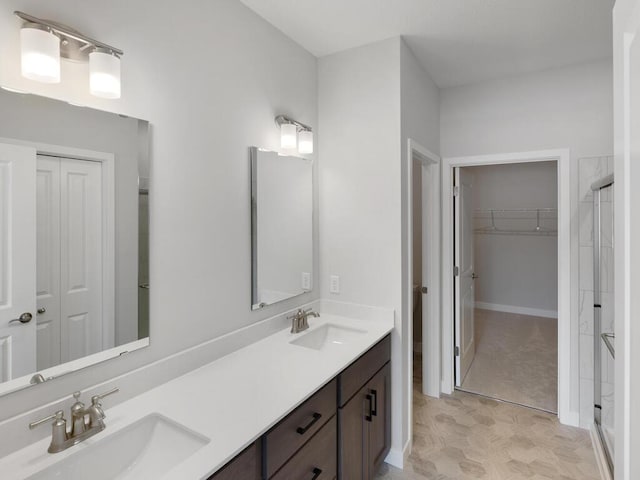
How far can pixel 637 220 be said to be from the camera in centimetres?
64

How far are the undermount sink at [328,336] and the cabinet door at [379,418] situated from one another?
26 cm

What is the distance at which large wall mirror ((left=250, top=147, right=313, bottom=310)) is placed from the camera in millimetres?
1929

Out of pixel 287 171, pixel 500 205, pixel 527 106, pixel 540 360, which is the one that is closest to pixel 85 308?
pixel 287 171

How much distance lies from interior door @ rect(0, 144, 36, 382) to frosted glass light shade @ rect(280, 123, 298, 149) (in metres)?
1.22

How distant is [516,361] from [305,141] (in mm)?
3186

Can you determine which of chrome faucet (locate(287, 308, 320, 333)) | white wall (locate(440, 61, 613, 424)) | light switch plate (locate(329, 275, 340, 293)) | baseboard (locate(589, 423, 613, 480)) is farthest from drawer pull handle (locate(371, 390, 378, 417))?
white wall (locate(440, 61, 613, 424))

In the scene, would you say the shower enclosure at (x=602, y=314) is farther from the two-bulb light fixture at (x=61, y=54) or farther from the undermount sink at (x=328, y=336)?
the two-bulb light fixture at (x=61, y=54)

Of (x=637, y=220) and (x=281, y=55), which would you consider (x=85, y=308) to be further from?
(x=281, y=55)

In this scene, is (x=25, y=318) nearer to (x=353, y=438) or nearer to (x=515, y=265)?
(x=353, y=438)

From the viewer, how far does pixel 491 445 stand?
93.4 inches

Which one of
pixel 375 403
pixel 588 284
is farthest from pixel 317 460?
pixel 588 284

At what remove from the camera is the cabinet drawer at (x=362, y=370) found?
165 centimetres

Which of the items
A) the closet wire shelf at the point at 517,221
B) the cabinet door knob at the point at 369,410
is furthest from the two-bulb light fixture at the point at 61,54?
the closet wire shelf at the point at 517,221

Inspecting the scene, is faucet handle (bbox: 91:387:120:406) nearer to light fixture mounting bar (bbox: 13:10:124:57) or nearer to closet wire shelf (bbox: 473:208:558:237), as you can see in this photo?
light fixture mounting bar (bbox: 13:10:124:57)
